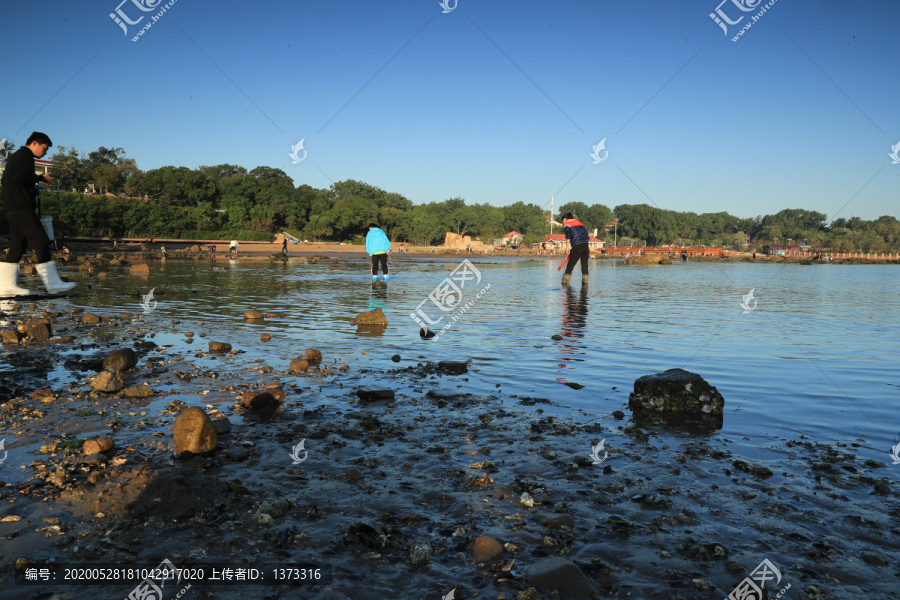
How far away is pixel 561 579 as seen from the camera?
348 centimetres

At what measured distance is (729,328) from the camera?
16.5 m

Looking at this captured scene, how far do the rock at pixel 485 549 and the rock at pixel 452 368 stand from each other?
5.90 m

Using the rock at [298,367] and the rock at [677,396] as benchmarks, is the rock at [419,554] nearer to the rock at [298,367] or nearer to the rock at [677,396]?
the rock at [677,396]

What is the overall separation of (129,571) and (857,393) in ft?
33.6

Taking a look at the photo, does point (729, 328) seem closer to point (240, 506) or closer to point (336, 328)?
point (336, 328)

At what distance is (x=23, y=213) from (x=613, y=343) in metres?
12.1

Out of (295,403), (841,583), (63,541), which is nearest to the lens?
(841,583)

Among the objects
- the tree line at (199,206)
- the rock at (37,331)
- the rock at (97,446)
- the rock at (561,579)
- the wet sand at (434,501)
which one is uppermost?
the tree line at (199,206)

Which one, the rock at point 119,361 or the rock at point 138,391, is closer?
the rock at point 138,391

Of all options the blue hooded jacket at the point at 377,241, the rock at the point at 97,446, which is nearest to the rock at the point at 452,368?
the rock at the point at 97,446

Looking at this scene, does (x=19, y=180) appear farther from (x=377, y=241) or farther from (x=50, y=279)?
(x=377, y=241)

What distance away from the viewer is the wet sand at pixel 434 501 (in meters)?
3.65

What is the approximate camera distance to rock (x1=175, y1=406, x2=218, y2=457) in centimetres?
552

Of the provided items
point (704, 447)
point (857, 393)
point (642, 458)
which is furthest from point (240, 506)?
point (857, 393)
